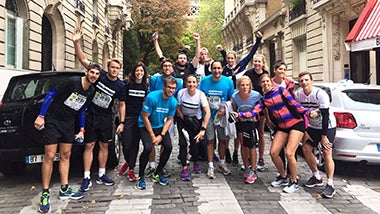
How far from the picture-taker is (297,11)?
2044 centimetres

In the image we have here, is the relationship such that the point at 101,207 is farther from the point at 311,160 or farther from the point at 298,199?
the point at 311,160

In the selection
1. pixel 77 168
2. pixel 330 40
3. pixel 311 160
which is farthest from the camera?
pixel 330 40

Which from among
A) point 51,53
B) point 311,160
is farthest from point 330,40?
point 51,53

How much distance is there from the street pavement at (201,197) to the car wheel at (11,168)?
0.14 m

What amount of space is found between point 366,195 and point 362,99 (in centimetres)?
176

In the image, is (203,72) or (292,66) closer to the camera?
(203,72)

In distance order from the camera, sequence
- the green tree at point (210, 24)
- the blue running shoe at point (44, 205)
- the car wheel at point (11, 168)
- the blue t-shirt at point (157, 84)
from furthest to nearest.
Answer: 1. the green tree at point (210, 24)
2. the blue t-shirt at point (157, 84)
3. the car wheel at point (11, 168)
4. the blue running shoe at point (44, 205)

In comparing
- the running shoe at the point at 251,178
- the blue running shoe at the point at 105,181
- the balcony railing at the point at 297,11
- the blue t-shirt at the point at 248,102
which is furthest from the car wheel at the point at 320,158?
the balcony railing at the point at 297,11

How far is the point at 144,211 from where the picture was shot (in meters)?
4.26

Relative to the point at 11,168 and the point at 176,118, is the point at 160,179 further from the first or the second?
the point at 11,168

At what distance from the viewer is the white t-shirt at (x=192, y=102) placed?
555 centimetres

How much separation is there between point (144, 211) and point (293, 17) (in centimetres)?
1954

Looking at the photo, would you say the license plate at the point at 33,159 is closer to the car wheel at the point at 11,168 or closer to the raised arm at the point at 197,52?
the car wheel at the point at 11,168

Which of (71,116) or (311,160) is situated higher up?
(71,116)
